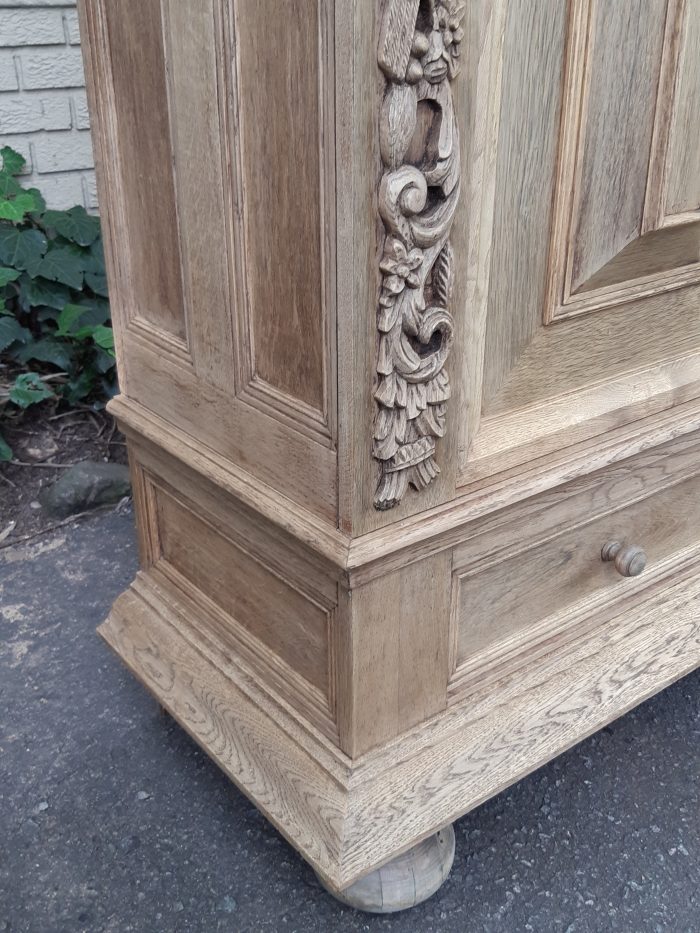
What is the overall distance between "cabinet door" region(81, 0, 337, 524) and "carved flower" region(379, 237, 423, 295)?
7 cm

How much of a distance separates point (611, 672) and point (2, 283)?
6.33 ft

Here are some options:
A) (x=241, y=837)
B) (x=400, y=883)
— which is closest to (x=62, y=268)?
(x=241, y=837)

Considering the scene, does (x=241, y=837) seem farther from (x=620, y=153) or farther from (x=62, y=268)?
(x=62, y=268)

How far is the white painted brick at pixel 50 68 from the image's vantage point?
276cm

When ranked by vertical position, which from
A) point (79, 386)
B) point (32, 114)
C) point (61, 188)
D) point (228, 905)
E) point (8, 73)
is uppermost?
point (8, 73)

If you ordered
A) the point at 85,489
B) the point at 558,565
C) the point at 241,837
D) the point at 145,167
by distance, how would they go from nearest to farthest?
the point at 145,167, the point at 558,565, the point at 241,837, the point at 85,489

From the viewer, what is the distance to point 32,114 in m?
2.82

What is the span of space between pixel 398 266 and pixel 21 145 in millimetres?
2286

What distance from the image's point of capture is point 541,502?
129cm

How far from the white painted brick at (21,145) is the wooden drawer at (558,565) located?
2236 mm

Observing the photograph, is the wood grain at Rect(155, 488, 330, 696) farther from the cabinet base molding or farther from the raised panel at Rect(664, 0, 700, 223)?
the raised panel at Rect(664, 0, 700, 223)

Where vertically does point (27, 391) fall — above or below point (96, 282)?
below

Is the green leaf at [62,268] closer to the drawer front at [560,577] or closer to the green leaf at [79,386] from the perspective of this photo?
the green leaf at [79,386]

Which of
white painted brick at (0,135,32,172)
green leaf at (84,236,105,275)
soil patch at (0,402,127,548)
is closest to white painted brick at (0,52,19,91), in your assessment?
white painted brick at (0,135,32,172)
